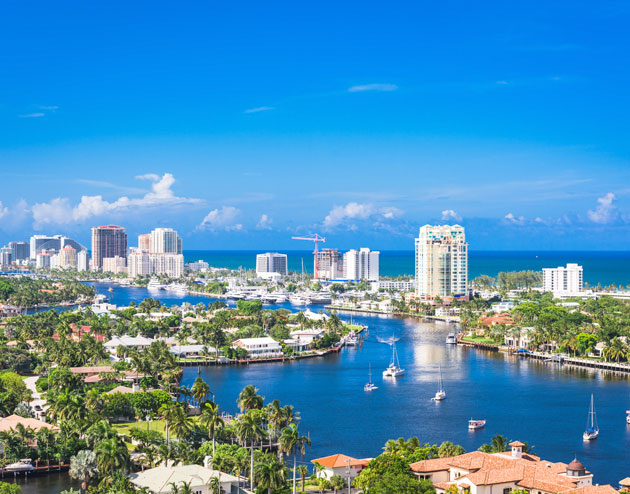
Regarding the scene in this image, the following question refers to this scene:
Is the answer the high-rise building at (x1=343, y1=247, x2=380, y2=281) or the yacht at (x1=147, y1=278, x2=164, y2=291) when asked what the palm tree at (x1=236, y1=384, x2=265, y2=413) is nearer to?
the yacht at (x1=147, y1=278, x2=164, y2=291)

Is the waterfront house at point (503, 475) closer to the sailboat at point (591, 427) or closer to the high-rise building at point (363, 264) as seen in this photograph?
the sailboat at point (591, 427)

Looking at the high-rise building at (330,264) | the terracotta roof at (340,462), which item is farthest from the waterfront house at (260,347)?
the high-rise building at (330,264)

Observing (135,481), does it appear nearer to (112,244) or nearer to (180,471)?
(180,471)

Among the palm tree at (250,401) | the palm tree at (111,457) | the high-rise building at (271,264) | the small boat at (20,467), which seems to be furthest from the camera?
the high-rise building at (271,264)

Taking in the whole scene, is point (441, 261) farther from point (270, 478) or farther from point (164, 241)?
point (164, 241)

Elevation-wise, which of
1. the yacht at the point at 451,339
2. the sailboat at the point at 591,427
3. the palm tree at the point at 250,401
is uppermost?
the palm tree at the point at 250,401

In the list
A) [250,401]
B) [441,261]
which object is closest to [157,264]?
[441,261]

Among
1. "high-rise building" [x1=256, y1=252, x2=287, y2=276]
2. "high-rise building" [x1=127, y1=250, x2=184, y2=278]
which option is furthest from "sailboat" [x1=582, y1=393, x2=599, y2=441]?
"high-rise building" [x1=127, y1=250, x2=184, y2=278]
